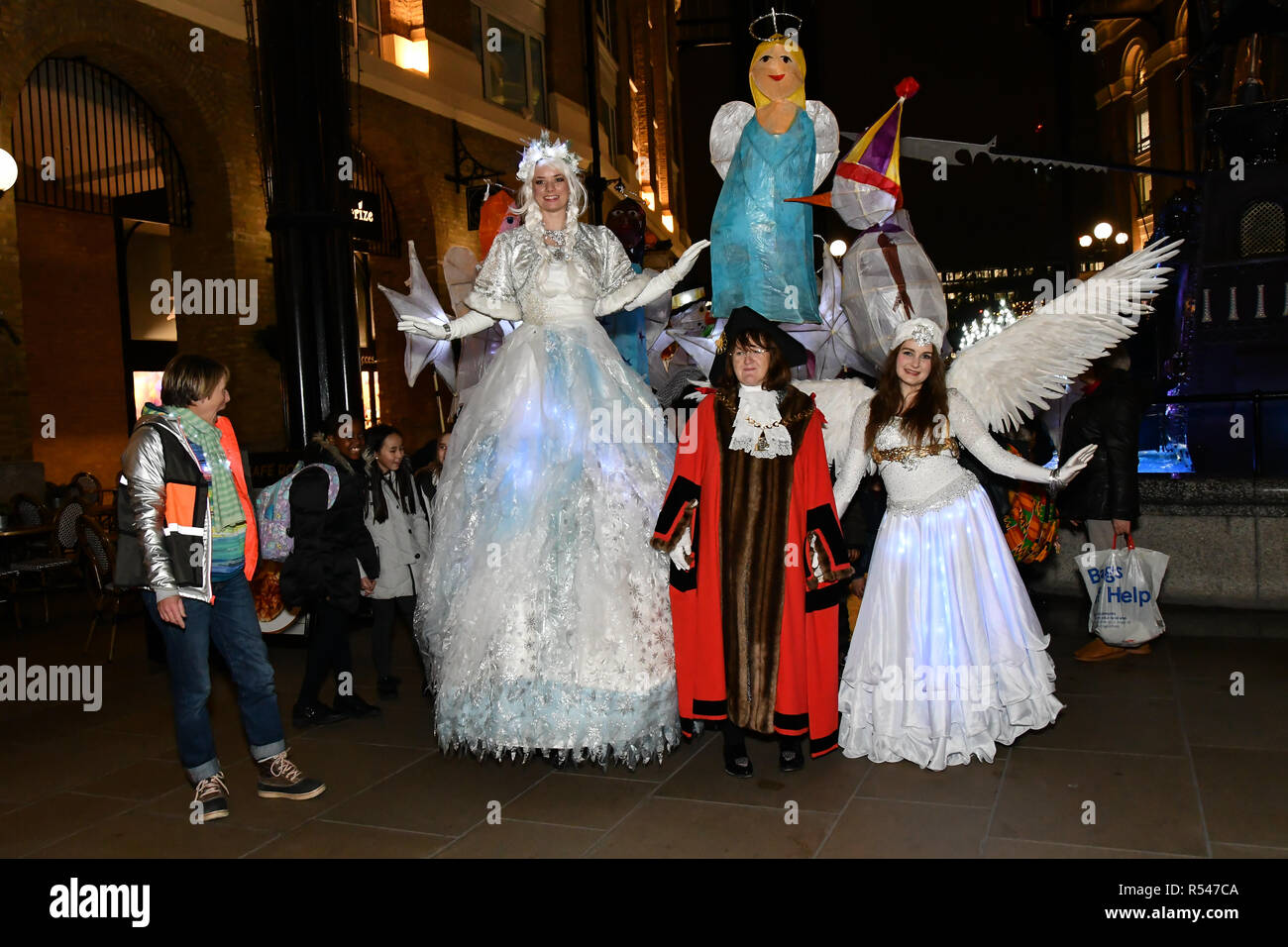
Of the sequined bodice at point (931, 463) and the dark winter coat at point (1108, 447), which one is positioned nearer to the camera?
the sequined bodice at point (931, 463)

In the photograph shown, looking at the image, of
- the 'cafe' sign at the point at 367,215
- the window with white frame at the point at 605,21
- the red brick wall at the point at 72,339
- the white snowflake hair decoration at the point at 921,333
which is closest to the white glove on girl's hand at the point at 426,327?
the white snowflake hair decoration at the point at 921,333

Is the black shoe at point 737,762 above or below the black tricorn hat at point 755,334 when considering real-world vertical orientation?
below

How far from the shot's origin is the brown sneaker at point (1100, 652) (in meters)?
6.27

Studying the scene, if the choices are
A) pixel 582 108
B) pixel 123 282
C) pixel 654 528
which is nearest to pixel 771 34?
pixel 654 528

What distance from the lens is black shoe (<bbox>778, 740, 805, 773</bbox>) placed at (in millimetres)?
4453

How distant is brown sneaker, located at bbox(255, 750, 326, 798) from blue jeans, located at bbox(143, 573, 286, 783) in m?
0.05

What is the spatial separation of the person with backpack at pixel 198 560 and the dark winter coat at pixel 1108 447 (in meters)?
4.89

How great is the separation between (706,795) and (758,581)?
923 mm

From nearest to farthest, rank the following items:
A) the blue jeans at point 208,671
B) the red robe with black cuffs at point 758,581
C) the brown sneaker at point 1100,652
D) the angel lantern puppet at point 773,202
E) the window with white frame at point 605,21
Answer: the blue jeans at point 208,671 → the red robe with black cuffs at point 758,581 → the angel lantern puppet at point 773,202 → the brown sneaker at point 1100,652 → the window with white frame at point 605,21

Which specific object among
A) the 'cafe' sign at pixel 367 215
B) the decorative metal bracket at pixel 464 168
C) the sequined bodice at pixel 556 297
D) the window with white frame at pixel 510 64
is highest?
the window with white frame at pixel 510 64

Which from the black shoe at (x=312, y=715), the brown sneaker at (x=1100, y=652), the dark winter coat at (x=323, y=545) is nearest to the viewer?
the dark winter coat at (x=323, y=545)

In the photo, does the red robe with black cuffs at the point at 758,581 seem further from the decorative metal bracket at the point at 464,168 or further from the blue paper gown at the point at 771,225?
the decorative metal bracket at the point at 464,168

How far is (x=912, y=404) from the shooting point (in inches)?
183

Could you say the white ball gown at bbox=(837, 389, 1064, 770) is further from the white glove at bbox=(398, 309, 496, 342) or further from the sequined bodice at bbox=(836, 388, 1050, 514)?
the white glove at bbox=(398, 309, 496, 342)
